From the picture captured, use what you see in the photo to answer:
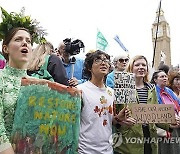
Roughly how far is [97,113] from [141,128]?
0.63 m

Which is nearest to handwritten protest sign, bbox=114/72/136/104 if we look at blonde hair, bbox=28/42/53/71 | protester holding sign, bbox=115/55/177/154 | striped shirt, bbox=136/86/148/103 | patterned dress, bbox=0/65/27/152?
protester holding sign, bbox=115/55/177/154

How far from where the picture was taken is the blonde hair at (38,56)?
2.93 m

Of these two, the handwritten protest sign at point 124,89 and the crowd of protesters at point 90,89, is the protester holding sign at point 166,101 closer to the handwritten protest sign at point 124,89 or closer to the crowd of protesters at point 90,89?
the crowd of protesters at point 90,89

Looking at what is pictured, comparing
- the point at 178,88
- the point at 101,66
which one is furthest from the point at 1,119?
the point at 178,88

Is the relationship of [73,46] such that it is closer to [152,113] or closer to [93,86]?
[93,86]

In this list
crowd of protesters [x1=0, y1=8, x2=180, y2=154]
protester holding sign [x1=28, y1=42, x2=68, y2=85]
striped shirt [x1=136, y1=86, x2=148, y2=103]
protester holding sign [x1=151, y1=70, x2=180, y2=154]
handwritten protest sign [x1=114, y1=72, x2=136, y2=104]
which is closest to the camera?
crowd of protesters [x1=0, y1=8, x2=180, y2=154]

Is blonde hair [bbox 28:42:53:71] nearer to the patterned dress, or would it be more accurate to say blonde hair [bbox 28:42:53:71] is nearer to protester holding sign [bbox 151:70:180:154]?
the patterned dress

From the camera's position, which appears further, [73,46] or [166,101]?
[166,101]

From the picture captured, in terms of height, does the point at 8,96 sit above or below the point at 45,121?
above

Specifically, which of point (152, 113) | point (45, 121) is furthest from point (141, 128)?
point (45, 121)

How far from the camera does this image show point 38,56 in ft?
10.1

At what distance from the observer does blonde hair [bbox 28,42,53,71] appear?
2.93 metres

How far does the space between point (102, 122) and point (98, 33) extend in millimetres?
4592

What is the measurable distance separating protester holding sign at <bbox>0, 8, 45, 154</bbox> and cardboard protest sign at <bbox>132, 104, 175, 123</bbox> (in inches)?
43.8
